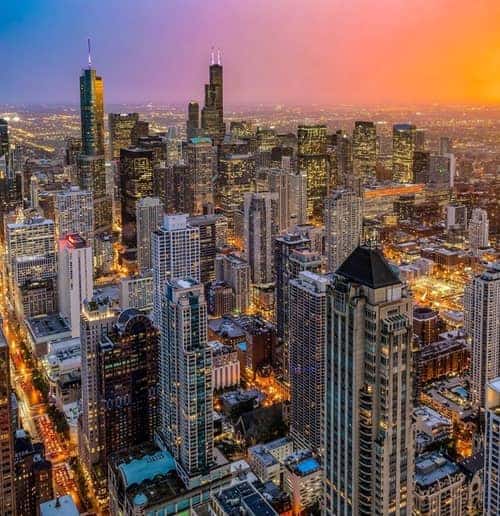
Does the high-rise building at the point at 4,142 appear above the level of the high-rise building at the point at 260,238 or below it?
above

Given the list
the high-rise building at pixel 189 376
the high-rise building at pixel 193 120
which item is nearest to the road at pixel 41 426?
the high-rise building at pixel 189 376

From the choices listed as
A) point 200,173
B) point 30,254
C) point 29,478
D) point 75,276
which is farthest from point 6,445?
point 200,173

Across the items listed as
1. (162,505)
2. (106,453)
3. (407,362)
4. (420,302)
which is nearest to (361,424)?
(407,362)

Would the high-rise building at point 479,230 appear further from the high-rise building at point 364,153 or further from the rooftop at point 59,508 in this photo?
the rooftop at point 59,508

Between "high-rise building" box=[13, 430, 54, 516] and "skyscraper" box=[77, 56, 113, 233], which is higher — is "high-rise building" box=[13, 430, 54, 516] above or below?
below

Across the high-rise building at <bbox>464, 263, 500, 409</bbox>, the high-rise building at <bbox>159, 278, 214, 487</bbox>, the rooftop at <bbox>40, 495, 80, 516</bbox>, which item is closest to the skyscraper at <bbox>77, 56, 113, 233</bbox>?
the high-rise building at <bbox>464, 263, 500, 409</bbox>

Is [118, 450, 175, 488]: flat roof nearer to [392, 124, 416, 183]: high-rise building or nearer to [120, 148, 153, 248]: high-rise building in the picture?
[120, 148, 153, 248]: high-rise building

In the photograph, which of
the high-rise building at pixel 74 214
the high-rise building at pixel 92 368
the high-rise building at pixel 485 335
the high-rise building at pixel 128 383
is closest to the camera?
the high-rise building at pixel 128 383
